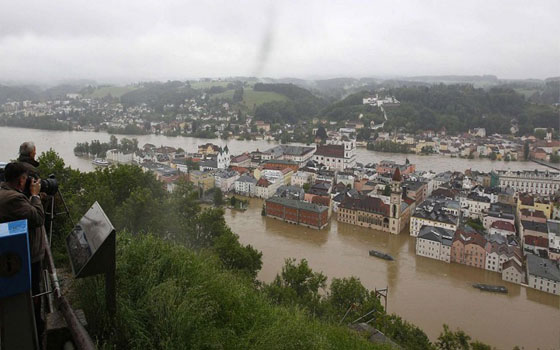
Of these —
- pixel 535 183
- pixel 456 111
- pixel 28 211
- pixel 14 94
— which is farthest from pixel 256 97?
pixel 28 211

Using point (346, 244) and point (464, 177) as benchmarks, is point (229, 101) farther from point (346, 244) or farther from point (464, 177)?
point (346, 244)

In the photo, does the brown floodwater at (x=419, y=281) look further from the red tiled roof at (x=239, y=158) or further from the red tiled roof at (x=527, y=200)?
the red tiled roof at (x=239, y=158)

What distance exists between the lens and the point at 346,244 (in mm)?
6219

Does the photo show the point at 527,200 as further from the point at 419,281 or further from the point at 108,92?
the point at 108,92

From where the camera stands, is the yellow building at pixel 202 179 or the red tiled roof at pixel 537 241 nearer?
the red tiled roof at pixel 537 241

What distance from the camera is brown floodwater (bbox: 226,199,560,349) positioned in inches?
159

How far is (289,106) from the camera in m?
24.8

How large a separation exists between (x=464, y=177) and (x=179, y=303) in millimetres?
10117

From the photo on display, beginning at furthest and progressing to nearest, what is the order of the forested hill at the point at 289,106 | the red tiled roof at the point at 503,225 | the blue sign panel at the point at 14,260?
1. the forested hill at the point at 289,106
2. the red tiled roof at the point at 503,225
3. the blue sign panel at the point at 14,260

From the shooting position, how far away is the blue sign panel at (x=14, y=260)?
651 mm

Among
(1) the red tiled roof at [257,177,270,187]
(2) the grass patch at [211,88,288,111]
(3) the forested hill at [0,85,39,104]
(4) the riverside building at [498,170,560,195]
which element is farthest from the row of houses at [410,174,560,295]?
(3) the forested hill at [0,85,39,104]

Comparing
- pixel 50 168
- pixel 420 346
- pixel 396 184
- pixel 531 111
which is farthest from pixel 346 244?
pixel 531 111

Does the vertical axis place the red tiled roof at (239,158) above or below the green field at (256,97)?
below

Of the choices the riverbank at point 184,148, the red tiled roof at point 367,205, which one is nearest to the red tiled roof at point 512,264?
the red tiled roof at point 367,205
